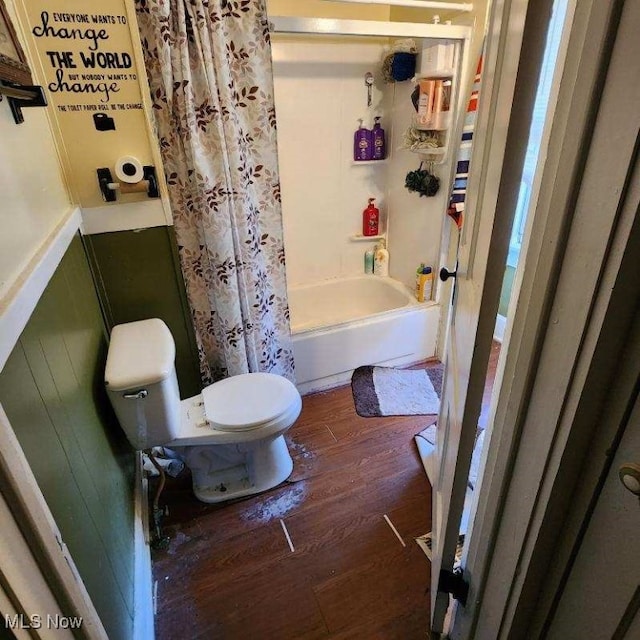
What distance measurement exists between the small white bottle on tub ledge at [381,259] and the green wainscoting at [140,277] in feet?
5.15

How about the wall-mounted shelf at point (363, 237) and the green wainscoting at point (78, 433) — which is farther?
the wall-mounted shelf at point (363, 237)

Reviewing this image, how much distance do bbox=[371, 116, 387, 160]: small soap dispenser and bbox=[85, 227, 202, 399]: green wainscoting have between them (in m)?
1.63

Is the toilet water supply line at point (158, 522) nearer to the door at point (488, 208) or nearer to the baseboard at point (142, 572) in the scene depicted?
the baseboard at point (142, 572)

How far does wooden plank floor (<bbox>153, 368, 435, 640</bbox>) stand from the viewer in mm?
1351

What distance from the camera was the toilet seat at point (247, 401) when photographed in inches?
62.9

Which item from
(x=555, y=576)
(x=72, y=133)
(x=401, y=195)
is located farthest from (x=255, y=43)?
(x=555, y=576)

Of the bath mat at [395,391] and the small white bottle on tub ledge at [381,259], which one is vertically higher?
the small white bottle on tub ledge at [381,259]

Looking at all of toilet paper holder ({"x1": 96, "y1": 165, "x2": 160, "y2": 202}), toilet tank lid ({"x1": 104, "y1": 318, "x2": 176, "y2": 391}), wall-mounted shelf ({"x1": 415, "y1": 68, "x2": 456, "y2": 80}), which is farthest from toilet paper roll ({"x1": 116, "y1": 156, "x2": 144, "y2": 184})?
wall-mounted shelf ({"x1": 415, "y1": 68, "x2": 456, "y2": 80})

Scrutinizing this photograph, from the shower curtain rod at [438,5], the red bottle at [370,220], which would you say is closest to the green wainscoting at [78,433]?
the shower curtain rod at [438,5]

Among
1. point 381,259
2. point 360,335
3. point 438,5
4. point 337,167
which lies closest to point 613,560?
point 360,335

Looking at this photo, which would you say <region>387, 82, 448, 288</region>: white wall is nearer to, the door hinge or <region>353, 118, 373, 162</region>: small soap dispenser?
<region>353, 118, 373, 162</region>: small soap dispenser

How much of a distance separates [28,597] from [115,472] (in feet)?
2.69

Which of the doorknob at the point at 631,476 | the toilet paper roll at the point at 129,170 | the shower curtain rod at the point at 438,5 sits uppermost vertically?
the shower curtain rod at the point at 438,5

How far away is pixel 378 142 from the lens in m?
2.73
